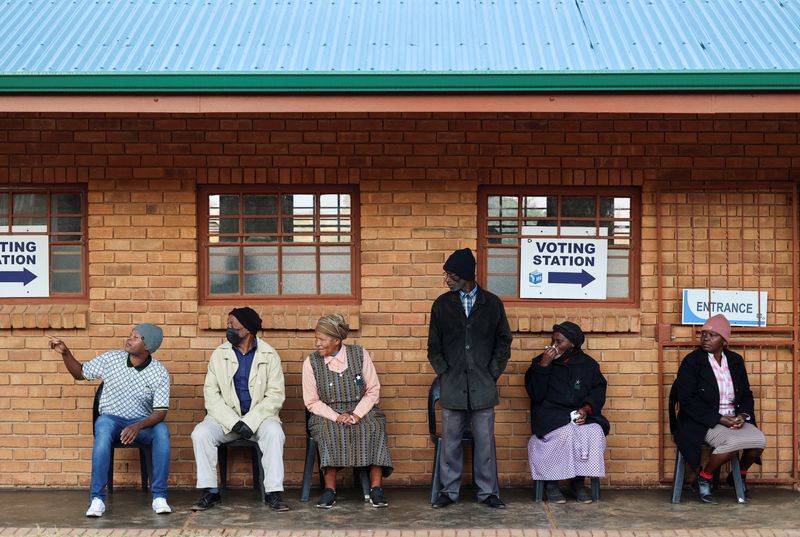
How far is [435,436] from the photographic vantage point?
28.8 feet

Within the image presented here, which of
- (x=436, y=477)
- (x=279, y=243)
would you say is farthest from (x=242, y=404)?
(x=436, y=477)

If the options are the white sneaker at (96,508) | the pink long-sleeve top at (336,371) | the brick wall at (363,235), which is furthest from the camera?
the brick wall at (363,235)

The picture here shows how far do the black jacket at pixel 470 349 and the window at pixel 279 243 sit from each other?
0.99m

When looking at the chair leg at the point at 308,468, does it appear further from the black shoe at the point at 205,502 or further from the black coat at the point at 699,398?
the black coat at the point at 699,398

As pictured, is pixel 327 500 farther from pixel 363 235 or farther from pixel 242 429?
pixel 363 235

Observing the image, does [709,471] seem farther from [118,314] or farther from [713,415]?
[118,314]

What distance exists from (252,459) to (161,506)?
978 millimetres

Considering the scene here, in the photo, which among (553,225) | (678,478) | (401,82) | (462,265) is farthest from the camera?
(553,225)

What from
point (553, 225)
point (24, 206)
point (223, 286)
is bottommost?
point (223, 286)

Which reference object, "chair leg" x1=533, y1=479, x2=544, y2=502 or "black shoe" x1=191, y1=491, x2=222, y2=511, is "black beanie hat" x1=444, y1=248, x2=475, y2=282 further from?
"black shoe" x1=191, y1=491, x2=222, y2=511

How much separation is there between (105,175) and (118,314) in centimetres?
103

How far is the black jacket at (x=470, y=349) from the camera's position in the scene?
Answer: 8.30m

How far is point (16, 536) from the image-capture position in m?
A: 7.62

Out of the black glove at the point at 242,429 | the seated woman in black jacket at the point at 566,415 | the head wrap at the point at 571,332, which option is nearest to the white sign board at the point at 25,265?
the black glove at the point at 242,429
